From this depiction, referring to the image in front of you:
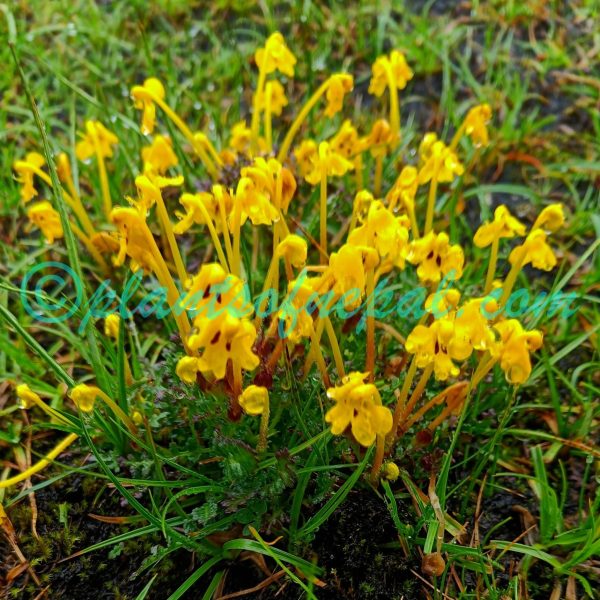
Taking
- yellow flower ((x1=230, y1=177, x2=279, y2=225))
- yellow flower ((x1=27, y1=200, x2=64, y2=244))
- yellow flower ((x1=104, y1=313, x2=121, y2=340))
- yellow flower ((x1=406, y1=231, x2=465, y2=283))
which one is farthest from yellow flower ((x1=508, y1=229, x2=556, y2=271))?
yellow flower ((x1=27, y1=200, x2=64, y2=244))

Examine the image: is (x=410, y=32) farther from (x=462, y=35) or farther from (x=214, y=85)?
(x=214, y=85)

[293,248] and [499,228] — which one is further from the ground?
[293,248]

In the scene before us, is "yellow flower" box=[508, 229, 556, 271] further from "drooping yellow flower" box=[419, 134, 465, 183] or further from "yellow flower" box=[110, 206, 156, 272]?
"yellow flower" box=[110, 206, 156, 272]

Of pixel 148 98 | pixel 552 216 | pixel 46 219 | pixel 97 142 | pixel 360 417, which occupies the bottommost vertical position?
pixel 360 417

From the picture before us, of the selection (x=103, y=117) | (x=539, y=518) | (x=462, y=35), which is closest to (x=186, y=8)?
(x=103, y=117)

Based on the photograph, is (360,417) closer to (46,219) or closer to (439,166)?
(439,166)

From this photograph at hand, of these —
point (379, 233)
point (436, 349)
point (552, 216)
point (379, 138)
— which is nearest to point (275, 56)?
point (379, 138)

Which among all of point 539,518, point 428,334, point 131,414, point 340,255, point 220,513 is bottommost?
point 539,518

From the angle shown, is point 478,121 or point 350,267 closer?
point 350,267
